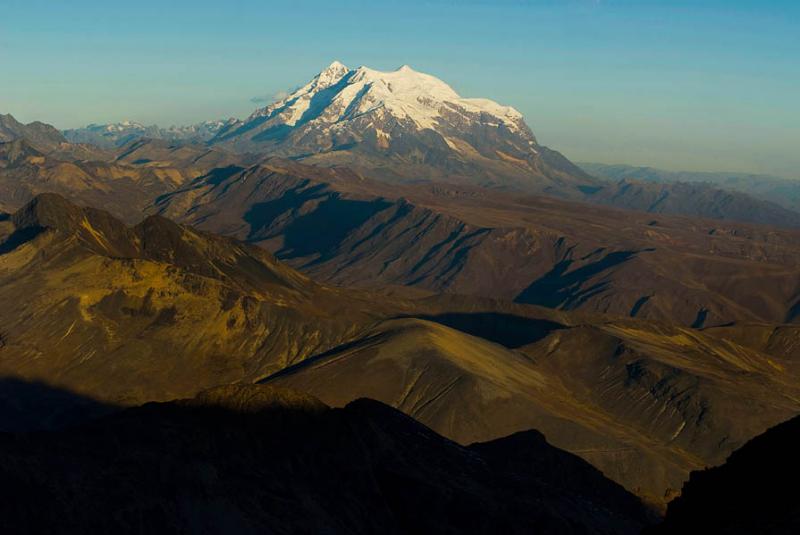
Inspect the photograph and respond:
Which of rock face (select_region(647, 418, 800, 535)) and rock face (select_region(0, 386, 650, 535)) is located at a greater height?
rock face (select_region(647, 418, 800, 535))

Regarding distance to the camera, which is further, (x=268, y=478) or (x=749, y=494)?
(x=268, y=478)

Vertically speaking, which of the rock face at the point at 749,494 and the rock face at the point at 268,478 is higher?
the rock face at the point at 749,494

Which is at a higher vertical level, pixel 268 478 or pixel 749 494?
pixel 749 494

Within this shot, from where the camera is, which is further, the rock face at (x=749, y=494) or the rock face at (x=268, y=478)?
the rock face at (x=268, y=478)

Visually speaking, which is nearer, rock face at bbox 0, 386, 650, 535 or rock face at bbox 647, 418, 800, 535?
rock face at bbox 647, 418, 800, 535
